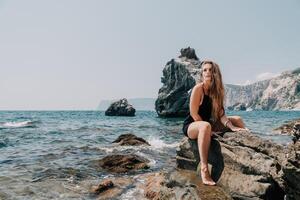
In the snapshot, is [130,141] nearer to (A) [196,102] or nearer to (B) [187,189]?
(A) [196,102]

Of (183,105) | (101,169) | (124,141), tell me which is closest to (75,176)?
(101,169)

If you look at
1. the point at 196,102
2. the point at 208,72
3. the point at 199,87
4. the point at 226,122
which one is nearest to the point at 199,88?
the point at 199,87

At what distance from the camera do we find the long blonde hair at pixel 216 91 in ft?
29.9

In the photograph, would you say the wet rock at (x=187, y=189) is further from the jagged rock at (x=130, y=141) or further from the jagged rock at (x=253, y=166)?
the jagged rock at (x=130, y=141)

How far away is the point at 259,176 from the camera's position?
8023 mm

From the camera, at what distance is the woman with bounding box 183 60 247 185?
8.59 metres

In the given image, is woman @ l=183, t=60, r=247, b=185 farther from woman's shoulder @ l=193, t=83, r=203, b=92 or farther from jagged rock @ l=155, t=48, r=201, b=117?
jagged rock @ l=155, t=48, r=201, b=117

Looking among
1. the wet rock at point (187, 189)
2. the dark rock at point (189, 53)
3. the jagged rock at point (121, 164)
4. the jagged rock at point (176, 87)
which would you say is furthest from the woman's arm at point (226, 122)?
the dark rock at point (189, 53)

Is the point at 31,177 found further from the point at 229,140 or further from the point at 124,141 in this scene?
the point at 124,141

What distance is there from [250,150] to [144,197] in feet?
11.9

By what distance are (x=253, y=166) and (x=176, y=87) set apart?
258ft

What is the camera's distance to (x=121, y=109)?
9756 centimetres

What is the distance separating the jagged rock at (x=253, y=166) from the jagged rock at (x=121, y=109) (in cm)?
8769

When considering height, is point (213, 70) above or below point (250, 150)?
above
